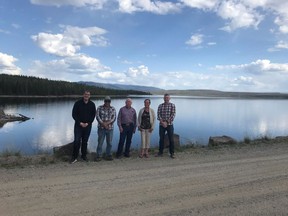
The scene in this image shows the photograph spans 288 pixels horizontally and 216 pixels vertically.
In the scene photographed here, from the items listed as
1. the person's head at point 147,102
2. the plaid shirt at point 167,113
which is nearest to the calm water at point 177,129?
the plaid shirt at point 167,113

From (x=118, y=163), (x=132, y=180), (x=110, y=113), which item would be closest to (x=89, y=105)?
(x=110, y=113)

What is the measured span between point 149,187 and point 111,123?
12.0 ft

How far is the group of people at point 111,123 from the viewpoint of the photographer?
32.0 ft

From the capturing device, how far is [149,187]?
6836mm

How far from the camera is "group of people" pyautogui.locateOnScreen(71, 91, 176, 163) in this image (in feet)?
32.0

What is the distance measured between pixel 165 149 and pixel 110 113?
2.54 metres

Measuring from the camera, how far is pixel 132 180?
24.1ft

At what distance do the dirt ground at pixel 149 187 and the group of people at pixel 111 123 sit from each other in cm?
61

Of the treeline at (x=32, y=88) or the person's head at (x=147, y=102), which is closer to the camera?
the person's head at (x=147, y=102)

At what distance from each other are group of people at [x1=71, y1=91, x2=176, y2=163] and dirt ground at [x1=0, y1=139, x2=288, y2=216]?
1.99 feet

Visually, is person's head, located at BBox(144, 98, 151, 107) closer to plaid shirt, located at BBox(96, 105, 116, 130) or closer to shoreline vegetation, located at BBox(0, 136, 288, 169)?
plaid shirt, located at BBox(96, 105, 116, 130)

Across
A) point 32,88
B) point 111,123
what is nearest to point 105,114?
point 111,123

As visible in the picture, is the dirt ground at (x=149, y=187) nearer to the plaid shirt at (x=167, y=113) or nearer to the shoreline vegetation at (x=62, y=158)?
the shoreline vegetation at (x=62, y=158)

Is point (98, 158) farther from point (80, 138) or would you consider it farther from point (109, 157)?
point (80, 138)
